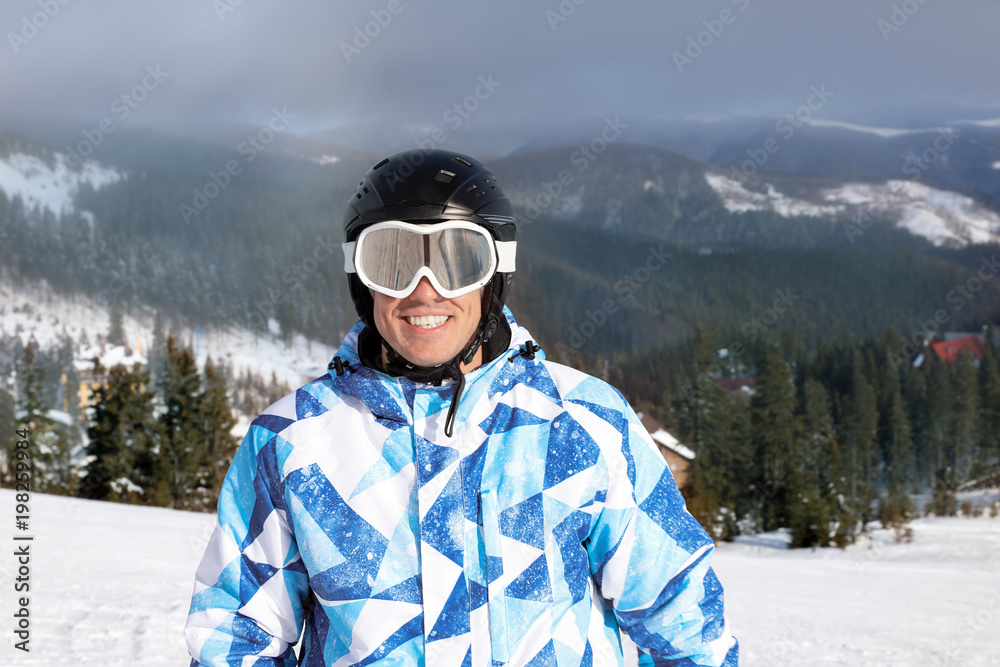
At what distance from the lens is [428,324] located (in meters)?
1.81

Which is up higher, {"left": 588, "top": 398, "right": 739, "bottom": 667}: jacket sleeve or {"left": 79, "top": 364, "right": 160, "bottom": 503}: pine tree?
{"left": 588, "top": 398, "right": 739, "bottom": 667}: jacket sleeve

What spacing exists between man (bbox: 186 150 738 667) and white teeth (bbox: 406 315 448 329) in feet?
0.11

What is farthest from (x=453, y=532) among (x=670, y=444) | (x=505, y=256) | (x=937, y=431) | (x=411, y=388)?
(x=937, y=431)

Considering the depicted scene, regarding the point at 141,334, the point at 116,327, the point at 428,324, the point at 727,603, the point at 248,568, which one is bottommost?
the point at 727,603

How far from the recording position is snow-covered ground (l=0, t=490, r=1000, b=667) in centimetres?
596

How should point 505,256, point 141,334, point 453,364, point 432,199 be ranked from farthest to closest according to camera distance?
point 141,334 → point 505,256 → point 432,199 → point 453,364

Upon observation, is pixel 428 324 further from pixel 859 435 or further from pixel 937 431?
pixel 937 431

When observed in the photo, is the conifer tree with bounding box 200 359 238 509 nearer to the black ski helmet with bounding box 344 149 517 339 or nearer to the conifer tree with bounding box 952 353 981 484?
the black ski helmet with bounding box 344 149 517 339

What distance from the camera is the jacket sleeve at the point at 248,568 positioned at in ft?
5.44

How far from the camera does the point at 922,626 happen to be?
30.0 ft

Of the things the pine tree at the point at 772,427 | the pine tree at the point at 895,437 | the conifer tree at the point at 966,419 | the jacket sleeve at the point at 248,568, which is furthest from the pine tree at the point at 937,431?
the jacket sleeve at the point at 248,568

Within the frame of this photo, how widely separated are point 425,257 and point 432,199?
0.15 meters

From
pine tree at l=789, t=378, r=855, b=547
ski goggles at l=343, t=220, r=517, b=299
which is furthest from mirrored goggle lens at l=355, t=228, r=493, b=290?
pine tree at l=789, t=378, r=855, b=547

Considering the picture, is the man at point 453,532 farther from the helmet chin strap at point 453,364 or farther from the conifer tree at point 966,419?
the conifer tree at point 966,419
